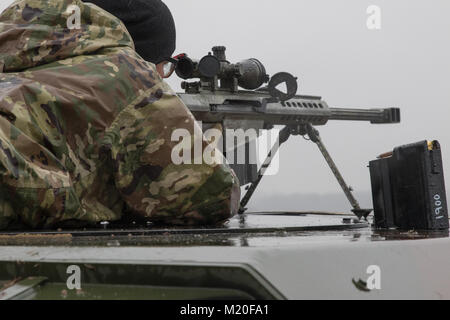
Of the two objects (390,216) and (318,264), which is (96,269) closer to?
(318,264)

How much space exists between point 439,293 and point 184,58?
9.73 ft

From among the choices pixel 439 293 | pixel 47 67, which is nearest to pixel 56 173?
pixel 47 67

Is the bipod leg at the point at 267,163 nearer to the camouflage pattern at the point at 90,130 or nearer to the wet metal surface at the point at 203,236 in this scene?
the camouflage pattern at the point at 90,130

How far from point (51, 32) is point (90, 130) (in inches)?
12.0

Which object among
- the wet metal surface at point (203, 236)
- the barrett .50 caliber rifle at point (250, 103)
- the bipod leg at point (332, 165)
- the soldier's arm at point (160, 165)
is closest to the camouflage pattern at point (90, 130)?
the soldier's arm at point (160, 165)

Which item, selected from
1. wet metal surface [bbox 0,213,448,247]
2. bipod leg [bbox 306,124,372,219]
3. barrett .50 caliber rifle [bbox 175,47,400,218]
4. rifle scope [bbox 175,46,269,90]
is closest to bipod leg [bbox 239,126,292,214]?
barrett .50 caliber rifle [bbox 175,47,400,218]

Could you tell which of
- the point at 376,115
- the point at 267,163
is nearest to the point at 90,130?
the point at 267,163

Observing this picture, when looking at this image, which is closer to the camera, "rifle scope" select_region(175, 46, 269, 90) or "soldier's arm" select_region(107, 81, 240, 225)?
"soldier's arm" select_region(107, 81, 240, 225)

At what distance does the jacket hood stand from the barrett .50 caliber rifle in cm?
201

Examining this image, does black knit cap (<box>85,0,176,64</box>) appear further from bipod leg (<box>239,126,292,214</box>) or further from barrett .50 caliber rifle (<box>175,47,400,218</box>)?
bipod leg (<box>239,126,292,214</box>)

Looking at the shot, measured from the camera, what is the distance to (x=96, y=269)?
0.86 m

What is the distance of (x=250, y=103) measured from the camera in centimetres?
468

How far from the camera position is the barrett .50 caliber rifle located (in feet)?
13.8

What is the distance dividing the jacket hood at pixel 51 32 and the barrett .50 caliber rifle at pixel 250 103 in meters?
2.01
